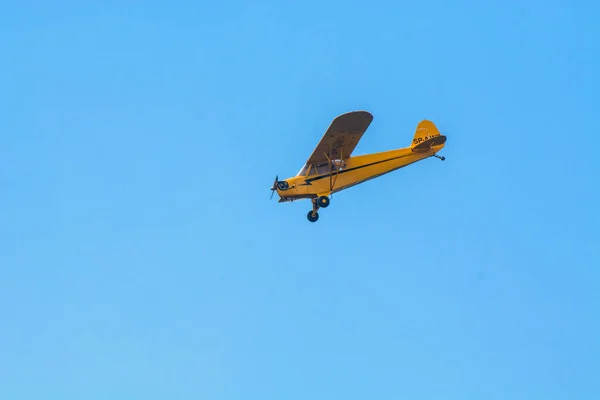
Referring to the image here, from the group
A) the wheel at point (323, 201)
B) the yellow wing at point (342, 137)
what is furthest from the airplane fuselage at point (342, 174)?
the yellow wing at point (342, 137)

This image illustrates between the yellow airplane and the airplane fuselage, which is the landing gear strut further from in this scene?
the airplane fuselage

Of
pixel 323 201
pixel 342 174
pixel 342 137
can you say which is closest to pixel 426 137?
pixel 342 174

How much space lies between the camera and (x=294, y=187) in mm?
32031

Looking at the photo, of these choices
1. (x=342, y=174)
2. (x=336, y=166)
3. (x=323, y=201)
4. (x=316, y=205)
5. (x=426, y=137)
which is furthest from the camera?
(x=426, y=137)

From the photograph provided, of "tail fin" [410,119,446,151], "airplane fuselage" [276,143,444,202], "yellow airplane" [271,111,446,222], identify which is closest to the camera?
"yellow airplane" [271,111,446,222]

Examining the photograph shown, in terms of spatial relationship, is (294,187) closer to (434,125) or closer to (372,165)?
(372,165)

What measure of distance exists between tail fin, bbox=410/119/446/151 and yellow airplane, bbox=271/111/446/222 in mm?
1106

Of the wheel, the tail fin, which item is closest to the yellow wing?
the wheel

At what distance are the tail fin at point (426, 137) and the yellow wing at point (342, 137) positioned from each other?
402 centimetres

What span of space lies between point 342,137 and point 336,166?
61.6 inches

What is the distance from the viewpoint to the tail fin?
3509 centimetres

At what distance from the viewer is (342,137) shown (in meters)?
31.5

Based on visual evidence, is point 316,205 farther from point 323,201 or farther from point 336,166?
point 336,166

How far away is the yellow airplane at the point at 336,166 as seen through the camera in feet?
101
